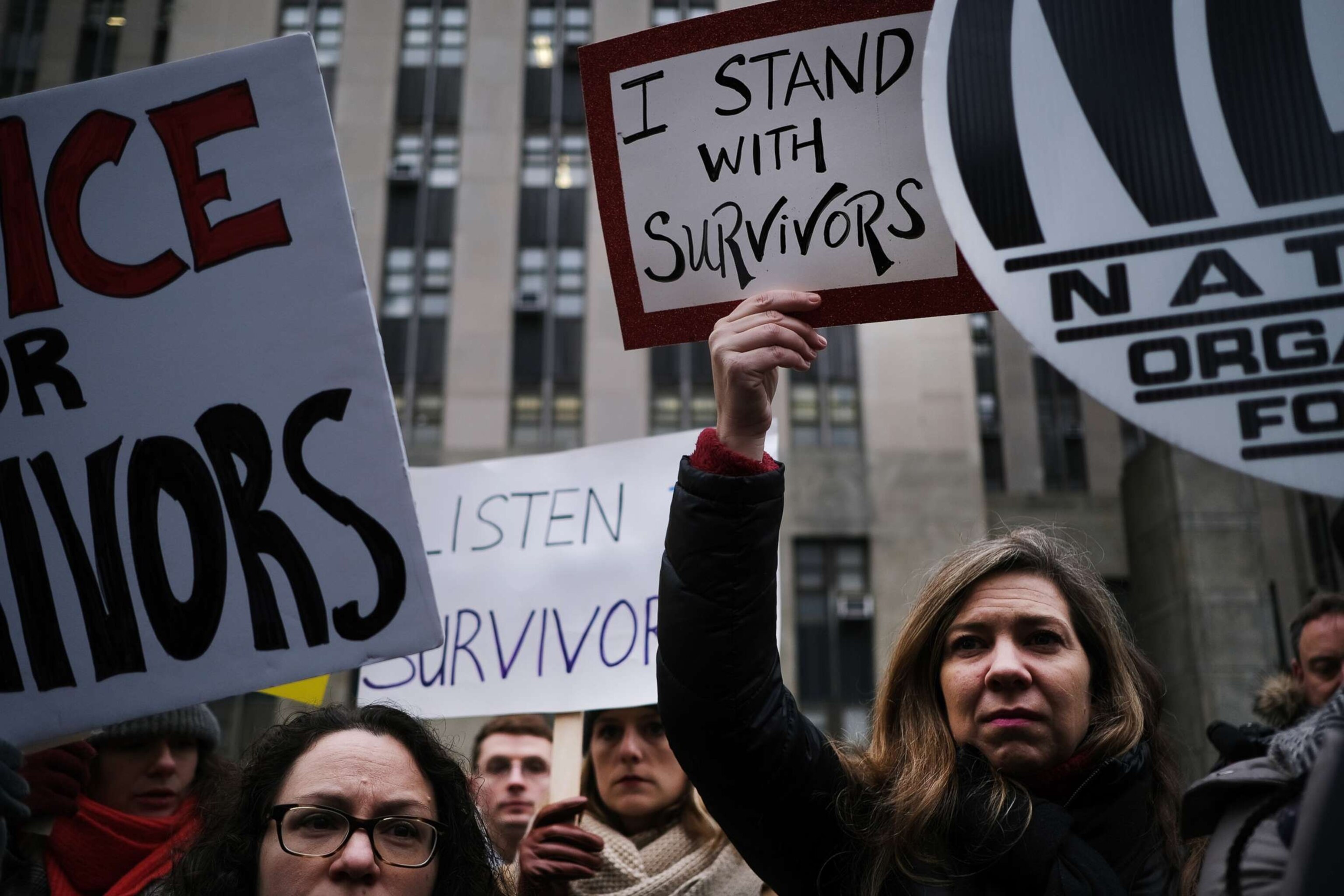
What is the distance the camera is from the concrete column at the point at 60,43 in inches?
873

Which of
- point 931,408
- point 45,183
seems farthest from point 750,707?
point 931,408

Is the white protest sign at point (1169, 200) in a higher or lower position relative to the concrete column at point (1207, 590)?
higher

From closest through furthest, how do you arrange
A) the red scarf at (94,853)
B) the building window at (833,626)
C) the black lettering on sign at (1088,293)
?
the black lettering on sign at (1088,293), the red scarf at (94,853), the building window at (833,626)

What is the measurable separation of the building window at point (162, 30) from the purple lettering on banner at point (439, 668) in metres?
22.2

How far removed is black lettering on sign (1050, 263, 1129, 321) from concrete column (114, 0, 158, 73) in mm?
23987

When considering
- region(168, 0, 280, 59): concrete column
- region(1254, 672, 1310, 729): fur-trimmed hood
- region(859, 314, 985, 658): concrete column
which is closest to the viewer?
region(1254, 672, 1310, 729): fur-trimmed hood

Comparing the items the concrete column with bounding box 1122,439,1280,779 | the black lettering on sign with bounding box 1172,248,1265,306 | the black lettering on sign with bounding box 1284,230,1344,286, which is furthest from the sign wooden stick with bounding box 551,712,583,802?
the concrete column with bounding box 1122,439,1280,779

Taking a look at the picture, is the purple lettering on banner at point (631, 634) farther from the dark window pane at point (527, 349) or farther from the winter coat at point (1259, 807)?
the dark window pane at point (527, 349)

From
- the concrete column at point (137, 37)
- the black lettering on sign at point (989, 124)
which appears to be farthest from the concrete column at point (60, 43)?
the black lettering on sign at point (989, 124)

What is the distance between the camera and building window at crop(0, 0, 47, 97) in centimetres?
2227

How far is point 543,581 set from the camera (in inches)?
153

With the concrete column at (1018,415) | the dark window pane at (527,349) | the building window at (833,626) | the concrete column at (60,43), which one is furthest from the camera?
the concrete column at (1018,415)

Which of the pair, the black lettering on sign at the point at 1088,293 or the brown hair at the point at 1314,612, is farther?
the brown hair at the point at 1314,612

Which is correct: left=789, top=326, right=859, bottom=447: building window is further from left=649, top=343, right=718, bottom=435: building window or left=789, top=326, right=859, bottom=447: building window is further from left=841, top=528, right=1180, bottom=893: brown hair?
left=841, top=528, right=1180, bottom=893: brown hair
